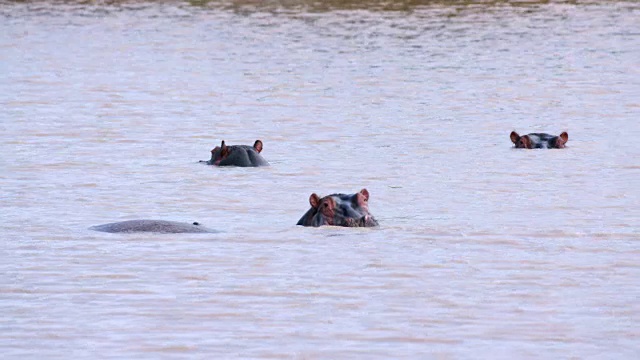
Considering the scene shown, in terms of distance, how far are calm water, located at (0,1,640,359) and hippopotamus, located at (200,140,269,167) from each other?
317 mm

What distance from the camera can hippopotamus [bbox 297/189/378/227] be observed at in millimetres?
15242

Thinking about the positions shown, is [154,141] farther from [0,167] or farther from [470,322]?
[470,322]

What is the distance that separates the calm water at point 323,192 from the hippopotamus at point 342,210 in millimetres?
107

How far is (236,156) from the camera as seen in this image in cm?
2041

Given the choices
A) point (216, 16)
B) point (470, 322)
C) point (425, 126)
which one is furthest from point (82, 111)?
point (216, 16)

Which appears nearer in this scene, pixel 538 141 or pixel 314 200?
pixel 314 200

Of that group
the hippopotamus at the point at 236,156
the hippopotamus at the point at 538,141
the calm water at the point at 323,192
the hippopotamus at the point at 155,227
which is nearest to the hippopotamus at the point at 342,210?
the calm water at the point at 323,192

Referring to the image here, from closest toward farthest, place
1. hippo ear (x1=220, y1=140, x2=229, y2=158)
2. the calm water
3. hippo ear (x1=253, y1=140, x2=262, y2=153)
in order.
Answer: the calm water, hippo ear (x1=220, y1=140, x2=229, y2=158), hippo ear (x1=253, y1=140, x2=262, y2=153)

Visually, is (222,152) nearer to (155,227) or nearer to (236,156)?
(236,156)

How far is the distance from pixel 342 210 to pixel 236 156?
5.27 m

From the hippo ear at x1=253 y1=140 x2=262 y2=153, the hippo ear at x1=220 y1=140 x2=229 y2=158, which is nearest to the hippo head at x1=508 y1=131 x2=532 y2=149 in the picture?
the hippo ear at x1=253 y1=140 x2=262 y2=153

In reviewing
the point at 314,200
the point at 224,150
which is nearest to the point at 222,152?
the point at 224,150

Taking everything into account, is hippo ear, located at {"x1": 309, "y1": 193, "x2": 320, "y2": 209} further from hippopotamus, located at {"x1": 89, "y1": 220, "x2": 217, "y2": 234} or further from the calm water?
hippopotamus, located at {"x1": 89, "y1": 220, "x2": 217, "y2": 234}

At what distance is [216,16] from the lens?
5412cm
